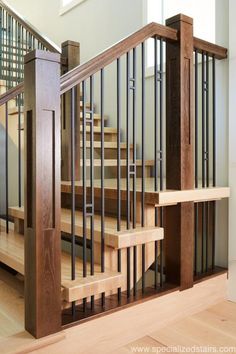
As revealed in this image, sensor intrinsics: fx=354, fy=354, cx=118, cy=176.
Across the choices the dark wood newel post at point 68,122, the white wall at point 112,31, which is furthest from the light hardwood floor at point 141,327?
the dark wood newel post at point 68,122

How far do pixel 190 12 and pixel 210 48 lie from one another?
107 centimetres

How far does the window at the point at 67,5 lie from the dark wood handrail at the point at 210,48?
2.53m

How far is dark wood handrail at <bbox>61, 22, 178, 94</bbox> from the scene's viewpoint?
64.1 inches

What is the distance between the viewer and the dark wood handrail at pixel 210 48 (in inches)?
86.8

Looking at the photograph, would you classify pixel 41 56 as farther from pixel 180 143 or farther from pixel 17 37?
pixel 17 37

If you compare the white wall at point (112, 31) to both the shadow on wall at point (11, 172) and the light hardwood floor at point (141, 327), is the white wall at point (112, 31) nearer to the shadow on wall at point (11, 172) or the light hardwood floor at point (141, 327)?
the light hardwood floor at point (141, 327)

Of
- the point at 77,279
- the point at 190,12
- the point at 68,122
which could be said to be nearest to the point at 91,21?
the point at 190,12

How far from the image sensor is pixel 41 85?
1.49 meters

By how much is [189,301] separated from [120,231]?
690mm

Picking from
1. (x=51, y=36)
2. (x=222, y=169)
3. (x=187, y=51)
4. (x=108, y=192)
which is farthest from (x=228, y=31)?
(x=51, y=36)

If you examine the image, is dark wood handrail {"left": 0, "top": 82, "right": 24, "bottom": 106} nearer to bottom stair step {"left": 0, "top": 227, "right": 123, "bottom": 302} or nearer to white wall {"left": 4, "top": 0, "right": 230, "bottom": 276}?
bottom stair step {"left": 0, "top": 227, "right": 123, "bottom": 302}

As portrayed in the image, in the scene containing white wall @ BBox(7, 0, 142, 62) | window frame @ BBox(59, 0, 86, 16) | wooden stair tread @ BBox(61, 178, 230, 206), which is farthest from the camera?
window frame @ BBox(59, 0, 86, 16)

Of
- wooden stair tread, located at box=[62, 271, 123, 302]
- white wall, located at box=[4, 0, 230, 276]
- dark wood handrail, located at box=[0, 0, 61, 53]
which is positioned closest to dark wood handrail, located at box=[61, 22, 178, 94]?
white wall, located at box=[4, 0, 230, 276]

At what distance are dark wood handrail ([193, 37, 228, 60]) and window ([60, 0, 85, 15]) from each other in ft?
8.28
